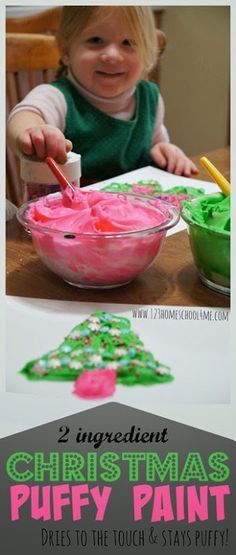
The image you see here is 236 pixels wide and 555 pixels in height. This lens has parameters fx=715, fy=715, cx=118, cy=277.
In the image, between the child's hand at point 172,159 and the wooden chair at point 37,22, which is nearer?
the wooden chair at point 37,22

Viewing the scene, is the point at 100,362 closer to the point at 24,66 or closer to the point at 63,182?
the point at 63,182

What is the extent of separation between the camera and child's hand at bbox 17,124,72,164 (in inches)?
23.1

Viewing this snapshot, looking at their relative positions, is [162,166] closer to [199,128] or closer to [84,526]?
[199,128]

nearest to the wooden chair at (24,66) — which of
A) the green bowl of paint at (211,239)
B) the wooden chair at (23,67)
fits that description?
the wooden chair at (23,67)

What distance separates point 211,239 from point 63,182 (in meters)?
0.13

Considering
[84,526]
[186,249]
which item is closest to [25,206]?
[186,249]

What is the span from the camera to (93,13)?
57 cm

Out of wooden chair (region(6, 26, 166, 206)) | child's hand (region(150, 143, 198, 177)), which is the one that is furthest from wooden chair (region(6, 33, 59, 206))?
child's hand (region(150, 143, 198, 177))

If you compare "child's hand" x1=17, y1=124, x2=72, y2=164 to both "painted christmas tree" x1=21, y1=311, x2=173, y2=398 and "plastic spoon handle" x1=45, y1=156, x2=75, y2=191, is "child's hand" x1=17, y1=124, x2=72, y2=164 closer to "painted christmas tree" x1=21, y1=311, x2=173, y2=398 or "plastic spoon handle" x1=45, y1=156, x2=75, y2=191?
"plastic spoon handle" x1=45, y1=156, x2=75, y2=191

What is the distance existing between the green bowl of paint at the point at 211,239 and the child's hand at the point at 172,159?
95mm

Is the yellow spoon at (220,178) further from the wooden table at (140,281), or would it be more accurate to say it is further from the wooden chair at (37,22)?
the wooden chair at (37,22)

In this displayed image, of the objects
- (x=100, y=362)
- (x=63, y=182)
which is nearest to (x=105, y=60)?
(x=63, y=182)

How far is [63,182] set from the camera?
0.59m

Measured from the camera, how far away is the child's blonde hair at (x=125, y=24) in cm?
56
